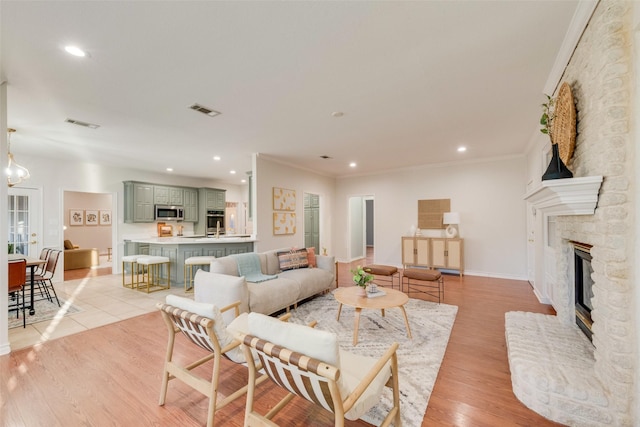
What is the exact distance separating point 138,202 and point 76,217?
3.82m

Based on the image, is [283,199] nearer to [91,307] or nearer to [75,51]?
[91,307]

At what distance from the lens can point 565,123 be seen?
2221 millimetres

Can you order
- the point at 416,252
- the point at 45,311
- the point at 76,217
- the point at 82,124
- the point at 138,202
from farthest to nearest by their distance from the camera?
the point at 76,217, the point at 138,202, the point at 416,252, the point at 45,311, the point at 82,124

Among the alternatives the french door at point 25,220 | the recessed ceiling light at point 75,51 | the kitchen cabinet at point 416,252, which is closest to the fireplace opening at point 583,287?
the kitchen cabinet at point 416,252

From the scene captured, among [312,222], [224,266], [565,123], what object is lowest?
[224,266]

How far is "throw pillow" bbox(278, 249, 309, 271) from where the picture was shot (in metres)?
Answer: 4.45

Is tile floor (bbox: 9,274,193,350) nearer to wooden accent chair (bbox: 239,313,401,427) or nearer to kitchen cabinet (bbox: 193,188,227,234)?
kitchen cabinet (bbox: 193,188,227,234)

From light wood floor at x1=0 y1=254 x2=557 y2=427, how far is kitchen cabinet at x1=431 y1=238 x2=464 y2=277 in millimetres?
2805

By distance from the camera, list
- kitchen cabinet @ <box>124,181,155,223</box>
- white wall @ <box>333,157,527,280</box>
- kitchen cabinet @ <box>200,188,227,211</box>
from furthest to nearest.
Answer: kitchen cabinet @ <box>200,188,227,211</box> < kitchen cabinet @ <box>124,181,155,223</box> < white wall @ <box>333,157,527,280</box>

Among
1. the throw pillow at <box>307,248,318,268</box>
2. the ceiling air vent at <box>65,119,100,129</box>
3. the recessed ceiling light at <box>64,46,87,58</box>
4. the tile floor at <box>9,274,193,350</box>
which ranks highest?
the recessed ceiling light at <box>64,46,87,58</box>

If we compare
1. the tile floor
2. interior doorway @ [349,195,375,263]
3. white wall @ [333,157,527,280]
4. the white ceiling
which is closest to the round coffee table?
the white ceiling

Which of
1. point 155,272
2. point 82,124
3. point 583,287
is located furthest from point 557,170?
point 155,272

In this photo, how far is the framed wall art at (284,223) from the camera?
5.91m

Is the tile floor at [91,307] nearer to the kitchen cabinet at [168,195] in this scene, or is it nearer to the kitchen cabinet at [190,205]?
the kitchen cabinet at [168,195]
